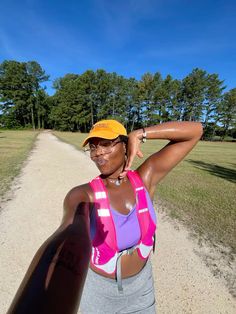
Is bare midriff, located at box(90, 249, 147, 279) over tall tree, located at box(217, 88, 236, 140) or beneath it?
beneath

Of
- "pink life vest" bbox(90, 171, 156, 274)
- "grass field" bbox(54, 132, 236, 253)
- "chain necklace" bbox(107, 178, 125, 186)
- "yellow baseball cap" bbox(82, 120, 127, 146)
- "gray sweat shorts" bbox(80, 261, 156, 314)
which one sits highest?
"yellow baseball cap" bbox(82, 120, 127, 146)

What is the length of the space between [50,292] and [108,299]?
1.21 meters

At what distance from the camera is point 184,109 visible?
6175cm

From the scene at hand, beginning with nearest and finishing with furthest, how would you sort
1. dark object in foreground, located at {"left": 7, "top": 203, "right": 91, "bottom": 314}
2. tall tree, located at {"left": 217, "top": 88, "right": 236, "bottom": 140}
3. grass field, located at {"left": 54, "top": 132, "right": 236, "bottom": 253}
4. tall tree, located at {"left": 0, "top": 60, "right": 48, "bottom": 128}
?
dark object in foreground, located at {"left": 7, "top": 203, "right": 91, "bottom": 314} < grass field, located at {"left": 54, "top": 132, "right": 236, "bottom": 253} < tall tree, located at {"left": 217, "top": 88, "right": 236, "bottom": 140} < tall tree, located at {"left": 0, "top": 60, "right": 48, "bottom": 128}

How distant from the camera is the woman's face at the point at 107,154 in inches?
68.1

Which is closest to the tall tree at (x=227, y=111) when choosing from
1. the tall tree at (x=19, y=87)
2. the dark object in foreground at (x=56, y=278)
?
the tall tree at (x=19, y=87)

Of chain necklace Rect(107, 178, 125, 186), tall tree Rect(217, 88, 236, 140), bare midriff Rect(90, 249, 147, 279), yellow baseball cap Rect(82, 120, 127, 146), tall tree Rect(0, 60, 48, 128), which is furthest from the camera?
tall tree Rect(0, 60, 48, 128)

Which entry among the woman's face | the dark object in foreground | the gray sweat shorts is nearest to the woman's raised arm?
the woman's face

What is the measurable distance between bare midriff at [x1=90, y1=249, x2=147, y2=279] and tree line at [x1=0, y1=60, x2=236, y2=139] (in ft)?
194

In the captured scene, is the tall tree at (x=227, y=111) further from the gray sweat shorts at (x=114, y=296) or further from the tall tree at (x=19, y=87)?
the gray sweat shorts at (x=114, y=296)

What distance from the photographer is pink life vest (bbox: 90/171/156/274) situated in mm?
1417

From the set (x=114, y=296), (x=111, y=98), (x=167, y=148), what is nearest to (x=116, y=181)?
(x=167, y=148)

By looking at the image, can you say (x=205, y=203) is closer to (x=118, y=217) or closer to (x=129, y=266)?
(x=129, y=266)

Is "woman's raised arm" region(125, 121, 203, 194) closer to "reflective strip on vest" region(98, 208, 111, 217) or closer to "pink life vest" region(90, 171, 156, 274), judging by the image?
"pink life vest" region(90, 171, 156, 274)
